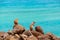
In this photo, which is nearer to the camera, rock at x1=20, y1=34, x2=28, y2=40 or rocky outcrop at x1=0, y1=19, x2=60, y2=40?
rock at x1=20, y1=34, x2=28, y2=40

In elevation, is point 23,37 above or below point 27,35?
below

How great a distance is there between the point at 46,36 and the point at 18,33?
0.88m

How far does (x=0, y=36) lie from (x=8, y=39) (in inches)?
31.4

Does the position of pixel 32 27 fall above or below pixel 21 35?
above

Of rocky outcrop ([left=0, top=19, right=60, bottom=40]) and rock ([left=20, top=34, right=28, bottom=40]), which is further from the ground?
rocky outcrop ([left=0, top=19, right=60, bottom=40])

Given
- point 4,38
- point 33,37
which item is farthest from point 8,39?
point 33,37

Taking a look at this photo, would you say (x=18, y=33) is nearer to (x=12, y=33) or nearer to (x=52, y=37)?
(x=12, y=33)

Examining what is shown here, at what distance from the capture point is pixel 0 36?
7367mm

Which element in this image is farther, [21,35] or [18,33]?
[18,33]

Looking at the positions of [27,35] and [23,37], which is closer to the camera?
[23,37]

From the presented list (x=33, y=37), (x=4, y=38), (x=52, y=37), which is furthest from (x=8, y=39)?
(x=52, y=37)

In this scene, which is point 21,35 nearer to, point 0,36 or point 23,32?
point 23,32

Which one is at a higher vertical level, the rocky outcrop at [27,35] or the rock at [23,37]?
the rocky outcrop at [27,35]

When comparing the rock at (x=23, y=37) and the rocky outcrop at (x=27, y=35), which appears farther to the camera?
the rocky outcrop at (x=27, y=35)
